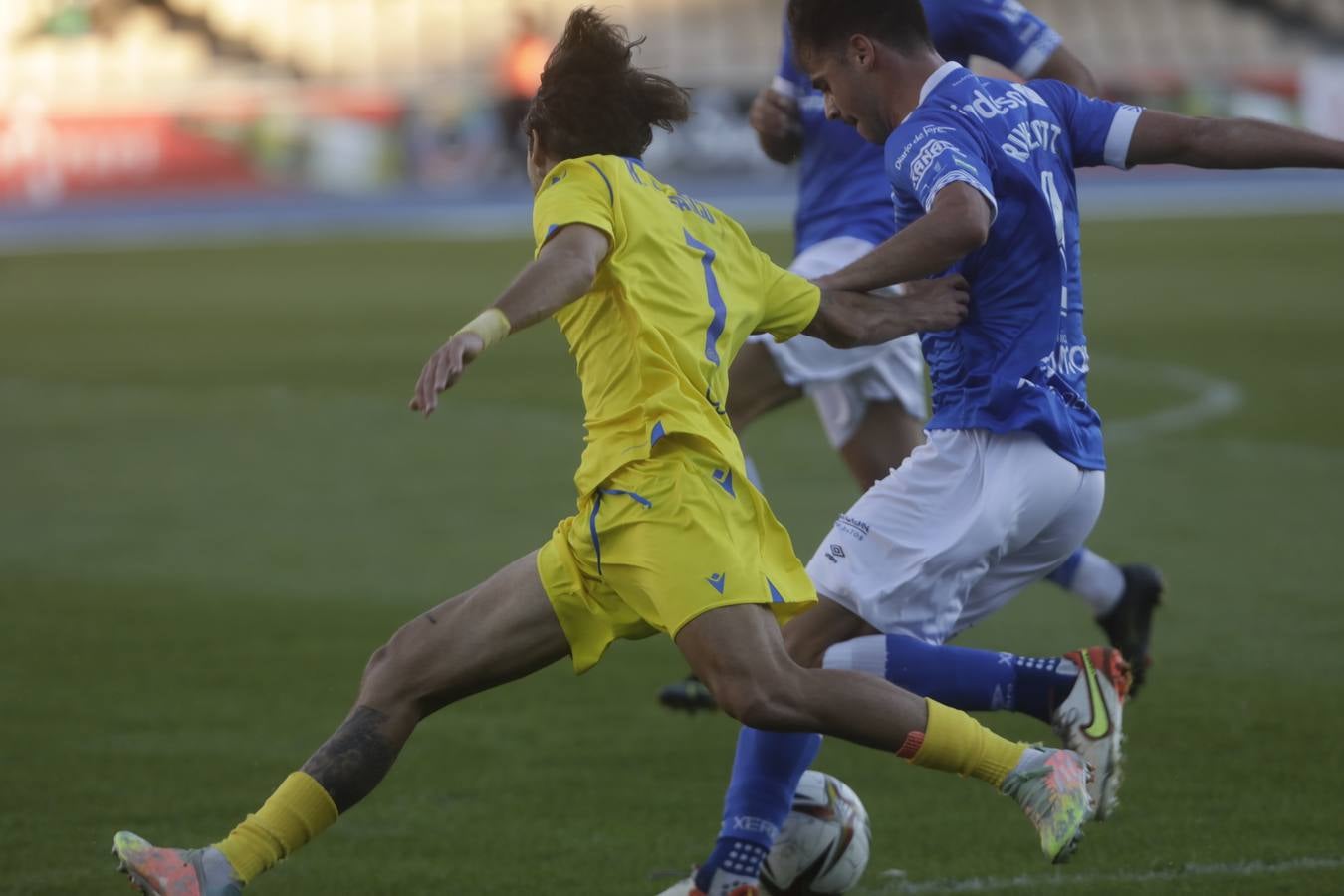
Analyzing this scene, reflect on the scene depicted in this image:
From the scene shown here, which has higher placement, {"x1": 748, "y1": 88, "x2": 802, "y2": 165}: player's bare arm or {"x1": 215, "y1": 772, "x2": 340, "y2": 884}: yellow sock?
{"x1": 748, "y1": 88, "x2": 802, "y2": 165}: player's bare arm

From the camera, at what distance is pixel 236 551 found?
855cm

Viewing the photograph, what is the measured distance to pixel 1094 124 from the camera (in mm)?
4379

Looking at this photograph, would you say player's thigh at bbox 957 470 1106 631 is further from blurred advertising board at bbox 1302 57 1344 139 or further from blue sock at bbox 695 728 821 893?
blurred advertising board at bbox 1302 57 1344 139

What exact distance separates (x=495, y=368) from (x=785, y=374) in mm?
8197

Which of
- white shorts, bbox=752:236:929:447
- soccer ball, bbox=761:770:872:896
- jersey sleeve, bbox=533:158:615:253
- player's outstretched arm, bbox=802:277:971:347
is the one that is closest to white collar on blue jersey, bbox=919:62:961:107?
player's outstretched arm, bbox=802:277:971:347

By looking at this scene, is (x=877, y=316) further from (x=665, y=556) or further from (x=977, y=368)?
(x=665, y=556)

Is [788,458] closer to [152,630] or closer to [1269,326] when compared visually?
[152,630]

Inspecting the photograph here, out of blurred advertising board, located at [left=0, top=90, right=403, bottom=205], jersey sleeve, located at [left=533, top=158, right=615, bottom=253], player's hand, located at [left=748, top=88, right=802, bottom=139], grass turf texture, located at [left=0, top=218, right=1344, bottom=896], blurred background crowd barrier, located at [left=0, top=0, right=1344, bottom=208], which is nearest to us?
jersey sleeve, located at [left=533, top=158, right=615, bottom=253]

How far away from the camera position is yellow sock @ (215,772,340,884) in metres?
3.85

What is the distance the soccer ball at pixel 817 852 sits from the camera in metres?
4.33

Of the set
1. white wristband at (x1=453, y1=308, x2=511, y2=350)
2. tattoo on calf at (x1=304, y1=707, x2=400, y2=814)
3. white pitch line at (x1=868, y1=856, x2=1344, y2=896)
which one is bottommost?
white pitch line at (x1=868, y1=856, x2=1344, y2=896)

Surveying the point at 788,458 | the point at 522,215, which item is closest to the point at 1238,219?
the point at 522,215

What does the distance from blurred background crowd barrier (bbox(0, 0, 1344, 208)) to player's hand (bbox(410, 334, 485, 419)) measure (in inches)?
892

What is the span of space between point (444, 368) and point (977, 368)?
1486 millimetres
